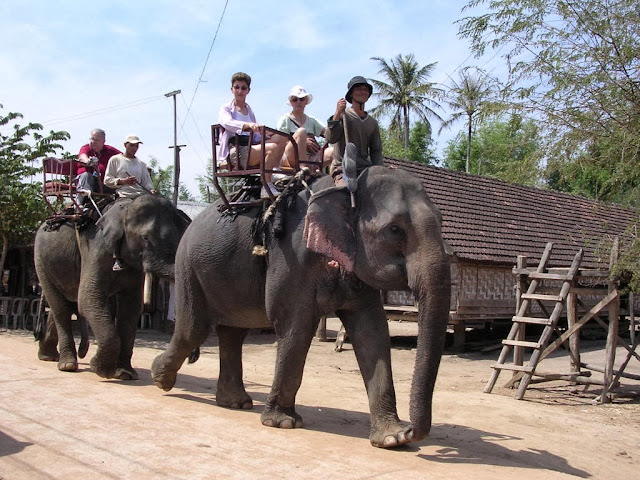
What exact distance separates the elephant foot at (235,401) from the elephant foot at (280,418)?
108 cm

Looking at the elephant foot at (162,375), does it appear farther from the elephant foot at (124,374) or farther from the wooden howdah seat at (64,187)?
the wooden howdah seat at (64,187)

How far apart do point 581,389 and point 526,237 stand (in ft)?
27.4

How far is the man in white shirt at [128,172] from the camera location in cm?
1004

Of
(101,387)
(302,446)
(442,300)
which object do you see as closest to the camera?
(442,300)

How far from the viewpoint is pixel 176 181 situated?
78.8ft

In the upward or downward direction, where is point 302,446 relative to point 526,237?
downward

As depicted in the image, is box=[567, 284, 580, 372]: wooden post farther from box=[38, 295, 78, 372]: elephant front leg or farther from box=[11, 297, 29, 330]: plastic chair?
box=[11, 297, 29, 330]: plastic chair

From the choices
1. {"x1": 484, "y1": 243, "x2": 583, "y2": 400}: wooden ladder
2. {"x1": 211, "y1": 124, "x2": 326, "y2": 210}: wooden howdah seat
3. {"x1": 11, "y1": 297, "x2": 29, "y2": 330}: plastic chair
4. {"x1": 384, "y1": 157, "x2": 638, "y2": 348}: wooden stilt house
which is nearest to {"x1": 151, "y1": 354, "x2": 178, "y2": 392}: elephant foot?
{"x1": 211, "y1": 124, "x2": 326, "y2": 210}: wooden howdah seat

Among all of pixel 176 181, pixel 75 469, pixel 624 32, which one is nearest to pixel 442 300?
pixel 75 469

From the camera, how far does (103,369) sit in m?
9.08

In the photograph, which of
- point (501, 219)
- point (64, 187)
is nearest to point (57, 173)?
point (64, 187)

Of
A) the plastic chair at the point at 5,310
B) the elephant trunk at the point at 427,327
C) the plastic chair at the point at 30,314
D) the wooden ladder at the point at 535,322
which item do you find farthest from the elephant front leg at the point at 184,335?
the plastic chair at the point at 5,310

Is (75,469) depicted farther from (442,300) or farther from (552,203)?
(552,203)

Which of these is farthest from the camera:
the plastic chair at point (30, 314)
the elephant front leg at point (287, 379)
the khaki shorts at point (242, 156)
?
the plastic chair at point (30, 314)
